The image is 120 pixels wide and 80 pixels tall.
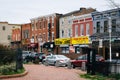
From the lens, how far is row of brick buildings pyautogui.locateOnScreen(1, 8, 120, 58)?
180 feet

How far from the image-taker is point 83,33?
60594 mm

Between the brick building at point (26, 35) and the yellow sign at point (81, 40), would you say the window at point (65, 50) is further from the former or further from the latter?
the brick building at point (26, 35)

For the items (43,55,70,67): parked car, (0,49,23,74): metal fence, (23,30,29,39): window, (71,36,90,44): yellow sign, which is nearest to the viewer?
(0,49,23,74): metal fence

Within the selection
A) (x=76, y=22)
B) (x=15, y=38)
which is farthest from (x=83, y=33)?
(x=15, y=38)

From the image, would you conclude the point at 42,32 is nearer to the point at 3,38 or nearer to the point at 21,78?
the point at 3,38

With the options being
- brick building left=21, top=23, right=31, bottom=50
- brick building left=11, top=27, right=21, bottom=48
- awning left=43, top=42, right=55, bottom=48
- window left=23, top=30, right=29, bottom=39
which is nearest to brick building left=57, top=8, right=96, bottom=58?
awning left=43, top=42, right=55, bottom=48

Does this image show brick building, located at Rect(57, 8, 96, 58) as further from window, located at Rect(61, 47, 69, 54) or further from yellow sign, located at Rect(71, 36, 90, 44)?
yellow sign, located at Rect(71, 36, 90, 44)

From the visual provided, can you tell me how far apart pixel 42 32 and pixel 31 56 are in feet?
85.5

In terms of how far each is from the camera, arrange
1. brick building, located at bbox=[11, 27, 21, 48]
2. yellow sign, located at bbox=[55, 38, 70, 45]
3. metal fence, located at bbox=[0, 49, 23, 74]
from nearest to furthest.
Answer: metal fence, located at bbox=[0, 49, 23, 74] < yellow sign, located at bbox=[55, 38, 70, 45] < brick building, located at bbox=[11, 27, 21, 48]

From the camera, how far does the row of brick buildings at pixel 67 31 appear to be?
5494 cm

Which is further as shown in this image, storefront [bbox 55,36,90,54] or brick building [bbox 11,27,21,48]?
brick building [bbox 11,27,21,48]

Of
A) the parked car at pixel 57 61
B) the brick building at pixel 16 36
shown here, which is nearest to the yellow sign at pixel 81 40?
the parked car at pixel 57 61

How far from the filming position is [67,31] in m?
66.3

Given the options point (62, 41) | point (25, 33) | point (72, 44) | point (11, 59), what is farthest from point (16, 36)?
point (11, 59)
